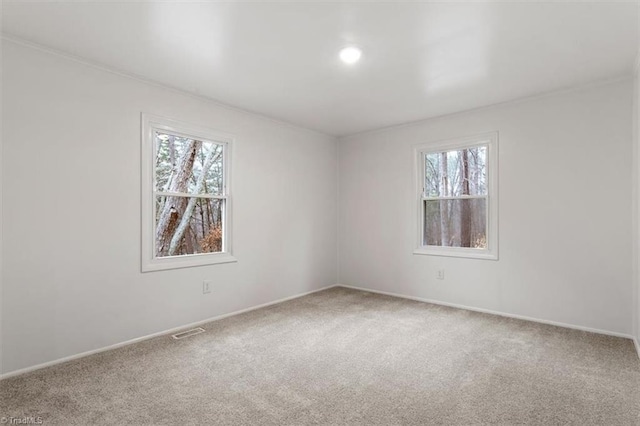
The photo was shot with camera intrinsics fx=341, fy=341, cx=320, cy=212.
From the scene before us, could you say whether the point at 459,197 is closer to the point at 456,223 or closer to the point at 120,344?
the point at 456,223

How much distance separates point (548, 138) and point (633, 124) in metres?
0.66

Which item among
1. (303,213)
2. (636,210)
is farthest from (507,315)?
(303,213)

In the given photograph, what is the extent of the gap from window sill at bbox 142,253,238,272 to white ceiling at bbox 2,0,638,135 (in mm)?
1743

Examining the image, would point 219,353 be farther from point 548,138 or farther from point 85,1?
point 548,138

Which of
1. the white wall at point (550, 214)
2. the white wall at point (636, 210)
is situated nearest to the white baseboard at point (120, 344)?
the white wall at point (550, 214)

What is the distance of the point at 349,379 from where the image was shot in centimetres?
243

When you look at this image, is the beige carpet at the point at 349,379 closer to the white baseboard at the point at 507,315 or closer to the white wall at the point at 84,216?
the white baseboard at the point at 507,315

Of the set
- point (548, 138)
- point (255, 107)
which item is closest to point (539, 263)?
point (548, 138)

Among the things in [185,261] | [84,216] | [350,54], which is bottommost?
[185,261]

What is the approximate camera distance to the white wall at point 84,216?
2.51 m

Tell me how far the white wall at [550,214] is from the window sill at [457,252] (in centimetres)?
7

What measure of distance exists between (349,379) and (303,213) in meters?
2.83

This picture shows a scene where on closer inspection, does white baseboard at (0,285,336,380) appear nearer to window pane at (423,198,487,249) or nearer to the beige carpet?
the beige carpet

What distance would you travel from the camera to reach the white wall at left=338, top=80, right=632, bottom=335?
10.6ft
